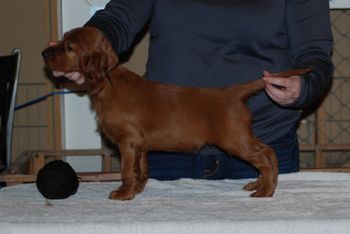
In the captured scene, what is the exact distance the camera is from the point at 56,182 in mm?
1436

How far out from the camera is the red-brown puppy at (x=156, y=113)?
1.42 m

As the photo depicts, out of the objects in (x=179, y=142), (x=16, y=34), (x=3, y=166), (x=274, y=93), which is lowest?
(x=3, y=166)

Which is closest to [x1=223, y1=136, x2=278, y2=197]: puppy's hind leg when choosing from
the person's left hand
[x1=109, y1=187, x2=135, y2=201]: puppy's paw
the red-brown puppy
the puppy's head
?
the red-brown puppy

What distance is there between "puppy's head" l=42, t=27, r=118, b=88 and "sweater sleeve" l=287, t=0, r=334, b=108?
470mm

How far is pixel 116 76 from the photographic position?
1.46 m

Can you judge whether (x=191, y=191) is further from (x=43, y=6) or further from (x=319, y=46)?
A: (x=43, y=6)

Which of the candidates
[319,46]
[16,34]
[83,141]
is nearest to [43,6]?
[16,34]

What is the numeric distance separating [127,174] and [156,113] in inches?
6.0

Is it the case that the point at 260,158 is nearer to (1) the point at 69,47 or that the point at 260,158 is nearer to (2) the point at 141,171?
(2) the point at 141,171

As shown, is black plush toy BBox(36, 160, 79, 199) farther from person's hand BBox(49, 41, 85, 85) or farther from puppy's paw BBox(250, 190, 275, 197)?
puppy's paw BBox(250, 190, 275, 197)

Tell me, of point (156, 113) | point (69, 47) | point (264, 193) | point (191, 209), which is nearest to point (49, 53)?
point (69, 47)

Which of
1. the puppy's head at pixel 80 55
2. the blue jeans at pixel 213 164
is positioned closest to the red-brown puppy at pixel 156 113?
the puppy's head at pixel 80 55

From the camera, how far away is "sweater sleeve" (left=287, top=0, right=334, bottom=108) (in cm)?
153

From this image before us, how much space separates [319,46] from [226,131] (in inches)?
14.1
